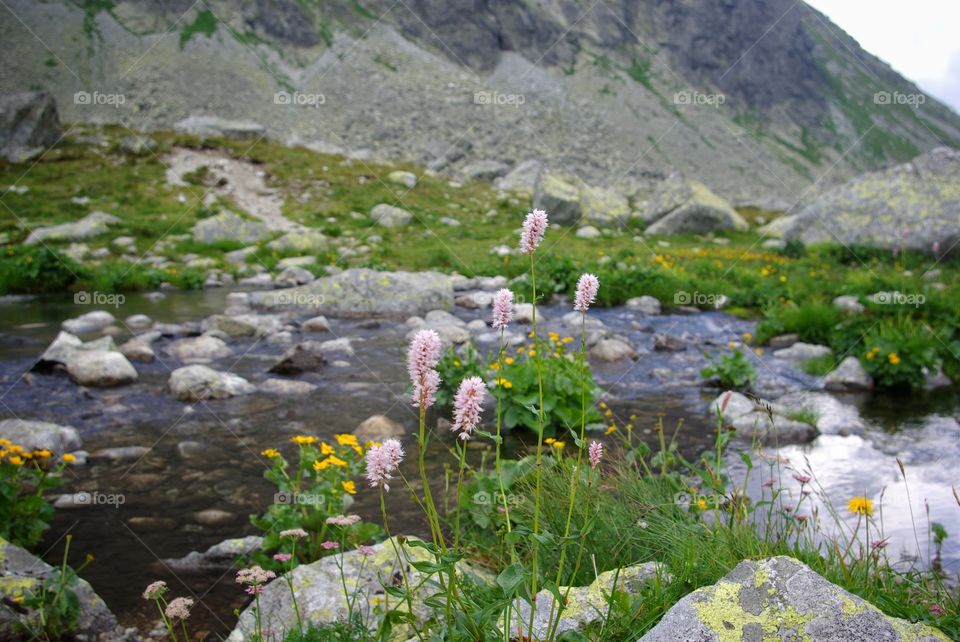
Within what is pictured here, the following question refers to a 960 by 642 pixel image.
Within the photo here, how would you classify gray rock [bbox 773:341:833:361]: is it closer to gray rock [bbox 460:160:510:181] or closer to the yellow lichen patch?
the yellow lichen patch

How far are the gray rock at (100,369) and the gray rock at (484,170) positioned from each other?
130ft

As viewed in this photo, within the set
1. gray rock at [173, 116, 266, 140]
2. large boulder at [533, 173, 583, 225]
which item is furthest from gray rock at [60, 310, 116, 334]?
gray rock at [173, 116, 266, 140]

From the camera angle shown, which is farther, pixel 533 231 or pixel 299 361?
pixel 299 361

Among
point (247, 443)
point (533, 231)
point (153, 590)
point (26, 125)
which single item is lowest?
point (247, 443)

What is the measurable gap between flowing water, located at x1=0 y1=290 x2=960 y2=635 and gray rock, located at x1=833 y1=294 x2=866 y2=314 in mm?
2079

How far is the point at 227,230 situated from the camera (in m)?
23.6

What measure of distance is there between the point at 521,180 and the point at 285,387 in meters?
36.9

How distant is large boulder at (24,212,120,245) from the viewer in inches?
807

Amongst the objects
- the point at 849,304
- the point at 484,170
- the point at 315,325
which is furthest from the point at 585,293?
the point at 484,170

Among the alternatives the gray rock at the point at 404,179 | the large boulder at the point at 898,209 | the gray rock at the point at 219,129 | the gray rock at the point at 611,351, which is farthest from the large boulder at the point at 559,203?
the gray rock at the point at 219,129

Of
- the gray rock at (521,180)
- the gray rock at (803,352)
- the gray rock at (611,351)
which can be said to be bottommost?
the gray rock at (611,351)

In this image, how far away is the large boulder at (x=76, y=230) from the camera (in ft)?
67.3

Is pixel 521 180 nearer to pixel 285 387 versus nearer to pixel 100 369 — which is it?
pixel 285 387

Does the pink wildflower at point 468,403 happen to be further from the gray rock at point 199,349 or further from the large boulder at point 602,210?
the large boulder at point 602,210
